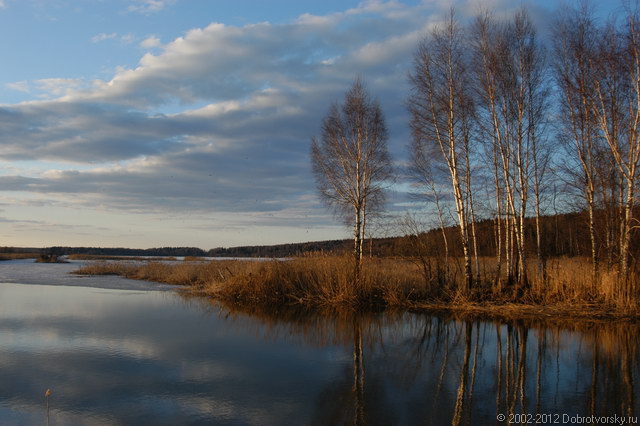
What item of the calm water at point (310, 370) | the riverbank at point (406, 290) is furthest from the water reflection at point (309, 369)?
the riverbank at point (406, 290)

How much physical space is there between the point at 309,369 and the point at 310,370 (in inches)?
2.9

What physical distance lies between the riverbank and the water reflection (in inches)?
66.3

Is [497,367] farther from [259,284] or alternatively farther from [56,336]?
[259,284]

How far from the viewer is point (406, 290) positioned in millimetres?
17594

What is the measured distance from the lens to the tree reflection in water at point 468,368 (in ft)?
20.1

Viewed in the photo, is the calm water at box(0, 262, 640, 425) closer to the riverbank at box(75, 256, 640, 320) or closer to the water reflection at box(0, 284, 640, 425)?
the water reflection at box(0, 284, 640, 425)

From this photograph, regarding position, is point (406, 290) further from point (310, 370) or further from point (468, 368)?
point (310, 370)

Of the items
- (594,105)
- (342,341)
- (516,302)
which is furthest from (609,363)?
(594,105)

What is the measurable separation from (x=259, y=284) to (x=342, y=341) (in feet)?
28.4

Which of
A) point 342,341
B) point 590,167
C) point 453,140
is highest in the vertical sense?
point 453,140

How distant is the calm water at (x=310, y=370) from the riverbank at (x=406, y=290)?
5.46ft

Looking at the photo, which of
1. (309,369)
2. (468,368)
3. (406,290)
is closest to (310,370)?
(309,369)

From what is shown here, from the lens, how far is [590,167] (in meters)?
15.7

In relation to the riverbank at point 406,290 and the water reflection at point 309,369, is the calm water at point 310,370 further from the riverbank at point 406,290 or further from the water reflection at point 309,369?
the riverbank at point 406,290
